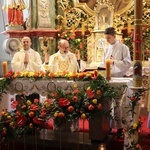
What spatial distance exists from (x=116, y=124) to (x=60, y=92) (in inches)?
45.5

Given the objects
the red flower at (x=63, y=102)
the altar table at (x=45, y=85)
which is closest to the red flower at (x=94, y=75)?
the altar table at (x=45, y=85)

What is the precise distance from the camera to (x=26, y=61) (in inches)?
216

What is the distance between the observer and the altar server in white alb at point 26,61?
17.9ft

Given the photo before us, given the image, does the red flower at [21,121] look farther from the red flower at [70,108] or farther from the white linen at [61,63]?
the white linen at [61,63]

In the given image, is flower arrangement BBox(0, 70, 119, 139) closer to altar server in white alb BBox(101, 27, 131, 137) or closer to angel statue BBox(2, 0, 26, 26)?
altar server in white alb BBox(101, 27, 131, 137)

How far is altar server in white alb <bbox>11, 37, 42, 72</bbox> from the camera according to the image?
17.9 ft

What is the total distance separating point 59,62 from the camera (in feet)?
17.5

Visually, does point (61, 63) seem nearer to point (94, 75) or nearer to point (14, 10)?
point (94, 75)

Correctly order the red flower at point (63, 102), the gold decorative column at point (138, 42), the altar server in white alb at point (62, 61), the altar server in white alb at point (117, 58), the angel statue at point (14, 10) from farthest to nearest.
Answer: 1. the angel statue at point (14, 10)
2. the altar server in white alb at point (62, 61)
3. the altar server in white alb at point (117, 58)
4. the red flower at point (63, 102)
5. the gold decorative column at point (138, 42)

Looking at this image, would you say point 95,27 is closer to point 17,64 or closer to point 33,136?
point 17,64

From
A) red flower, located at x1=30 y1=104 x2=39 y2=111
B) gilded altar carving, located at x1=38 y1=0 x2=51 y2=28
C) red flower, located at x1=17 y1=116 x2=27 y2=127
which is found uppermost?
gilded altar carving, located at x1=38 y1=0 x2=51 y2=28

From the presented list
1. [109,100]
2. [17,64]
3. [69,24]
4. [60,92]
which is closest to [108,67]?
[109,100]

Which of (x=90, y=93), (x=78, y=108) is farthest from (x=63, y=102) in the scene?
(x=90, y=93)

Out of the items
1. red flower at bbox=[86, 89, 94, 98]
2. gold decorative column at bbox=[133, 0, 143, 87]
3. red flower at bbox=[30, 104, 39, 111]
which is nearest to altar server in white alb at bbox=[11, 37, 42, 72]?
red flower at bbox=[30, 104, 39, 111]
